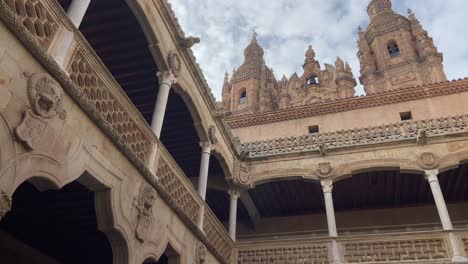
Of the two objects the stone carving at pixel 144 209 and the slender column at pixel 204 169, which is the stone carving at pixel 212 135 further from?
the stone carving at pixel 144 209

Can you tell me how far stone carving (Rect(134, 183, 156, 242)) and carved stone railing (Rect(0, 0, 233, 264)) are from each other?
0.22 meters

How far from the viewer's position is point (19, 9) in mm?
4496

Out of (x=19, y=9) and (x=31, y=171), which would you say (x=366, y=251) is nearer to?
(x=31, y=171)

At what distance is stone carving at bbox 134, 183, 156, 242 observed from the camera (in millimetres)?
6417

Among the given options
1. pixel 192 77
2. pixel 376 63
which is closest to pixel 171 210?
pixel 192 77

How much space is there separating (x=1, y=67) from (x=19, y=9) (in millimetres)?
856

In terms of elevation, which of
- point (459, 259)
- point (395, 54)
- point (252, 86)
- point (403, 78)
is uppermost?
point (252, 86)

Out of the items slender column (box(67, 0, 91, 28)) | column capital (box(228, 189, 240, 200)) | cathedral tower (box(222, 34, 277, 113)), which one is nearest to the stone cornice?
column capital (box(228, 189, 240, 200))

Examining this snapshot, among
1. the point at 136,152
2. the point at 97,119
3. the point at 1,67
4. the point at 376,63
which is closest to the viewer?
the point at 1,67

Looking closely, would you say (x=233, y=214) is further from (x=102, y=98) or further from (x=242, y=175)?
(x=102, y=98)

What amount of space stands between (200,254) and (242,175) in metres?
4.28

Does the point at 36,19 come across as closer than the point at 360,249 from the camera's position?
Yes

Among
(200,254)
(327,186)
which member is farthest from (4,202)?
(327,186)

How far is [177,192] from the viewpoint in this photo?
8273 millimetres
